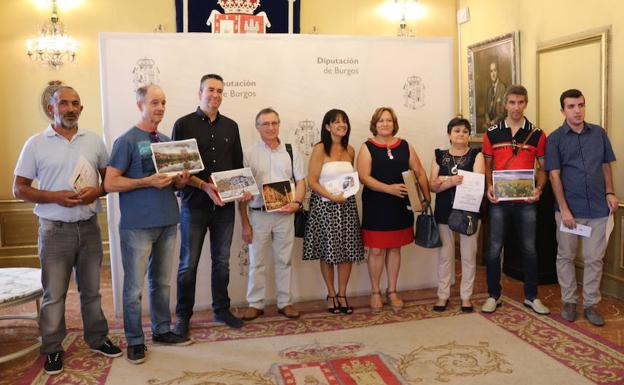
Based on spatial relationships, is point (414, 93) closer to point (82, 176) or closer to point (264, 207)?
point (264, 207)

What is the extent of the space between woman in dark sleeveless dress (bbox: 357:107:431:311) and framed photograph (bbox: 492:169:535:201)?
1.82 ft

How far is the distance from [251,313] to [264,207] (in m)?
0.83

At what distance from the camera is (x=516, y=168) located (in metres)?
4.17

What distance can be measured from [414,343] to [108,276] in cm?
340

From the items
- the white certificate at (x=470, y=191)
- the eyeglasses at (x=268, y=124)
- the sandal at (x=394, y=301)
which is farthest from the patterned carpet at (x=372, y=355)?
the eyeglasses at (x=268, y=124)

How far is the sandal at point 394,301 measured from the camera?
14.7 feet

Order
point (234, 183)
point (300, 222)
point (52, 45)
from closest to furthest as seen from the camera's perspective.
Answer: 1. point (234, 183)
2. point (300, 222)
3. point (52, 45)

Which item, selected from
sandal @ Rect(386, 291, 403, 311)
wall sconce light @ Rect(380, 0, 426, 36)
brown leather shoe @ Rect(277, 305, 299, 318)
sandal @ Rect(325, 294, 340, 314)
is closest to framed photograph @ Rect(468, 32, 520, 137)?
wall sconce light @ Rect(380, 0, 426, 36)

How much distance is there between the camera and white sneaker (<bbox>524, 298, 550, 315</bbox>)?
429 cm

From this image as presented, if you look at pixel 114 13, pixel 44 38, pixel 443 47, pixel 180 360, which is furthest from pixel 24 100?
Answer: pixel 443 47

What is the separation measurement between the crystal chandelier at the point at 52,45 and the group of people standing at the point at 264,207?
9.59 feet

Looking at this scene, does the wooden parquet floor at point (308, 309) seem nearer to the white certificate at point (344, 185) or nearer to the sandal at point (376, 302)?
the sandal at point (376, 302)

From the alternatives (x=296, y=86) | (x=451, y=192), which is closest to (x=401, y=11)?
(x=296, y=86)

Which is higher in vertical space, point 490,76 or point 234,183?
point 490,76
